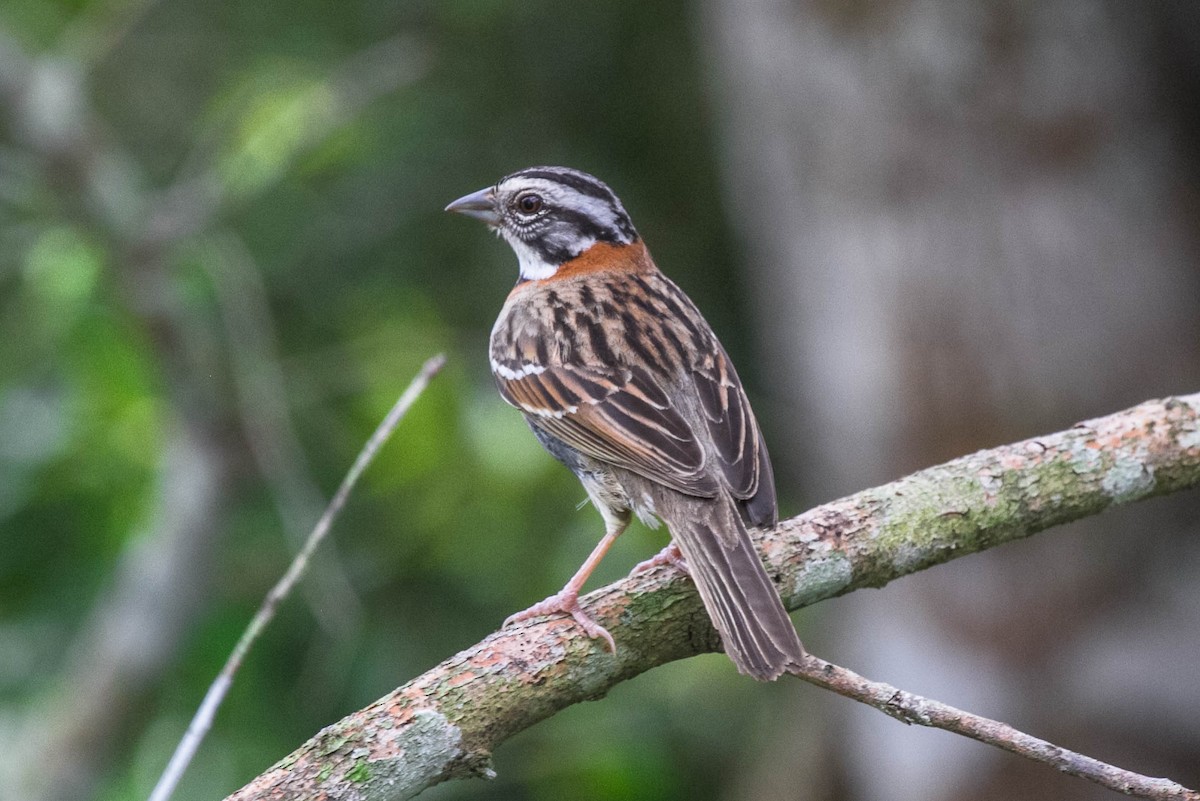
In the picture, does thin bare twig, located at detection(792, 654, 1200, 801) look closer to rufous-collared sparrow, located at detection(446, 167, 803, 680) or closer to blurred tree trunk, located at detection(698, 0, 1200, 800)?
rufous-collared sparrow, located at detection(446, 167, 803, 680)

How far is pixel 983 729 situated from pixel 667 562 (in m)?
1.09

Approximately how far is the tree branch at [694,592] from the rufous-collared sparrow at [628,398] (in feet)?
0.37

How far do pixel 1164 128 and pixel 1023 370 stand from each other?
136cm

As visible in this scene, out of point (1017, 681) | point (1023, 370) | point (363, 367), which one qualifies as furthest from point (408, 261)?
point (1017, 681)

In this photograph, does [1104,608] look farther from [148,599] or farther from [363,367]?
[148,599]

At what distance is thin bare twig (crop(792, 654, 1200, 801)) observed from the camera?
9.20 ft

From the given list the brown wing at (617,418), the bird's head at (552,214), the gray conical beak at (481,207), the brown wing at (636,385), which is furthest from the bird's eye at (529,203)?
the brown wing at (617,418)

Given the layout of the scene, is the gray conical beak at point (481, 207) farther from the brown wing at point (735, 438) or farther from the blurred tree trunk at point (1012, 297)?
the blurred tree trunk at point (1012, 297)

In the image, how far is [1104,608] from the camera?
21.6 feet

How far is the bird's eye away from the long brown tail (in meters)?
1.70

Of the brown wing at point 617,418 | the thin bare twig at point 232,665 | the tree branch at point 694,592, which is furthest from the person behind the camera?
the brown wing at point 617,418

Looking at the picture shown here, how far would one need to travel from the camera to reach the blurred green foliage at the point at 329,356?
5.97 metres

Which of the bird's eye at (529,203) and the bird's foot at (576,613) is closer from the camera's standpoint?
the bird's foot at (576,613)

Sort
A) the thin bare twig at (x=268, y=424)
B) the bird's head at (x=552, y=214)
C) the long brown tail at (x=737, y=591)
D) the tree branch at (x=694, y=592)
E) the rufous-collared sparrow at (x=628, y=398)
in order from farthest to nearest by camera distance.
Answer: the thin bare twig at (x=268, y=424), the bird's head at (x=552, y=214), the rufous-collared sparrow at (x=628, y=398), the long brown tail at (x=737, y=591), the tree branch at (x=694, y=592)
